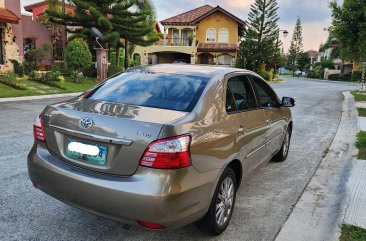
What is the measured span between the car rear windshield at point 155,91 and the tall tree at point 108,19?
2016 centimetres

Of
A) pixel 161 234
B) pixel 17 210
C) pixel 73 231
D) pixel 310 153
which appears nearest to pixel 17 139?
pixel 17 210

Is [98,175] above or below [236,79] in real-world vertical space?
below

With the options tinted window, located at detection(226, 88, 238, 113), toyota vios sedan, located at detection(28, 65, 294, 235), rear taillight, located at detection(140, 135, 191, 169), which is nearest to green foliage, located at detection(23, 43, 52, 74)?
toyota vios sedan, located at detection(28, 65, 294, 235)

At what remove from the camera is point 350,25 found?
47.3 feet

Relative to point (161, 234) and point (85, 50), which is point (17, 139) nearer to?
point (161, 234)

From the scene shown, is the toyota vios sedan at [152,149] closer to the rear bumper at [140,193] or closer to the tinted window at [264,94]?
the rear bumper at [140,193]

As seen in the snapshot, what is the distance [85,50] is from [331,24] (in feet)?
45.6

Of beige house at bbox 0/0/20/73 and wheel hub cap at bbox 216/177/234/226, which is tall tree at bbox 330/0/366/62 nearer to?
wheel hub cap at bbox 216/177/234/226

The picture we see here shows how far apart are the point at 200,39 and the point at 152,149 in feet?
149

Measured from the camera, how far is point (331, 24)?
15.3 metres

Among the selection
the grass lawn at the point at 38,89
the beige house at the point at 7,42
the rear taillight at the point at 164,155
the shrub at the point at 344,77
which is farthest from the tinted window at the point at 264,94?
the shrub at the point at 344,77

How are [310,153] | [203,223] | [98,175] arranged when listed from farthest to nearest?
[310,153]
[203,223]
[98,175]

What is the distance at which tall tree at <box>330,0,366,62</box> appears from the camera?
45.4ft

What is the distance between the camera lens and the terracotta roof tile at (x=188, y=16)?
149 ft
